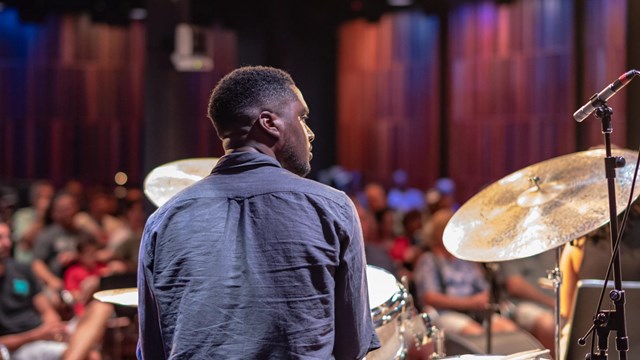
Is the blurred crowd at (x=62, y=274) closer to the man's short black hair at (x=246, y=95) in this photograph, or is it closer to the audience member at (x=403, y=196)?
the man's short black hair at (x=246, y=95)

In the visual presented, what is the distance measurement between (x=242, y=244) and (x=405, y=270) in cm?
508

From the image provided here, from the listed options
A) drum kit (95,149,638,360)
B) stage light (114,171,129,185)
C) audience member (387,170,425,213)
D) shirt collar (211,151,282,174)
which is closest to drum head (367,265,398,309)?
drum kit (95,149,638,360)

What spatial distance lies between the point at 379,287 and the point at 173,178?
876mm

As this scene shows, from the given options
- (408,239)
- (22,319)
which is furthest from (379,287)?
(408,239)

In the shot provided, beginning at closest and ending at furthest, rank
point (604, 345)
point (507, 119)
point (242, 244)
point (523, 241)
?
point (242, 244)
point (604, 345)
point (523, 241)
point (507, 119)

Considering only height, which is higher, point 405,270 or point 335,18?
point 335,18

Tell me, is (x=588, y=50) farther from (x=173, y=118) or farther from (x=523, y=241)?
(x=523, y=241)

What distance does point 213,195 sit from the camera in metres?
1.87

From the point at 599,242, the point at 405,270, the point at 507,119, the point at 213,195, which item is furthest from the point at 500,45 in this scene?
the point at 213,195

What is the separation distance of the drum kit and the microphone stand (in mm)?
116

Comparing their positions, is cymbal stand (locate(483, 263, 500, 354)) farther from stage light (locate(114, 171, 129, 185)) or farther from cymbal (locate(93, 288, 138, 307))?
stage light (locate(114, 171, 129, 185))

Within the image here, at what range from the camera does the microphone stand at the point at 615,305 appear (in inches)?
97.0

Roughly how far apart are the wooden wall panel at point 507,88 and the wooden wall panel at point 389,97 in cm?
43

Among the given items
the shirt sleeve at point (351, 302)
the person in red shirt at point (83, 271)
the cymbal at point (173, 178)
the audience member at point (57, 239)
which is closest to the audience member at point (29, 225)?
the audience member at point (57, 239)
